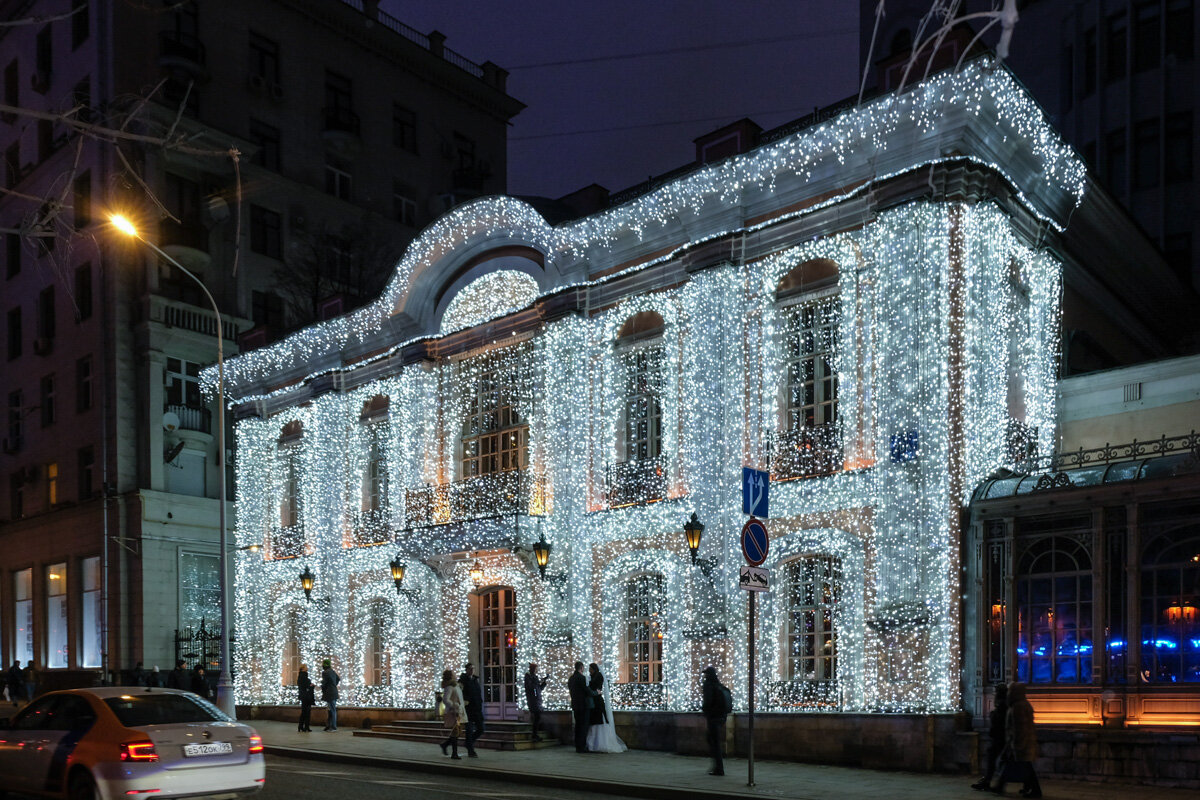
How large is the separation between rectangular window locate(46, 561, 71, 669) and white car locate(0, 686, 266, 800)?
29738 millimetres

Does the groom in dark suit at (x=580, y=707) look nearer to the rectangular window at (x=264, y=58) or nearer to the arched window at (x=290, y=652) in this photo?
the arched window at (x=290, y=652)

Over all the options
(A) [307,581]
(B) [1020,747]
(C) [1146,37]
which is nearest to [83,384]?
(A) [307,581]

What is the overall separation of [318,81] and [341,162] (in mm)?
2979

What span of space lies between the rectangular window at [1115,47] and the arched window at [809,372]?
19795 millimetres

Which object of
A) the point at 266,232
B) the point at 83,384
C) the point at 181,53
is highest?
the point at 181,53

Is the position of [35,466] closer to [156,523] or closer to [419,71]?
[156,523]

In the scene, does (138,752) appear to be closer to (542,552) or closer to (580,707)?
(580,707)

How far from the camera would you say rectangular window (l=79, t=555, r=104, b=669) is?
1476 inches

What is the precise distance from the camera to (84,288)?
38.6 m

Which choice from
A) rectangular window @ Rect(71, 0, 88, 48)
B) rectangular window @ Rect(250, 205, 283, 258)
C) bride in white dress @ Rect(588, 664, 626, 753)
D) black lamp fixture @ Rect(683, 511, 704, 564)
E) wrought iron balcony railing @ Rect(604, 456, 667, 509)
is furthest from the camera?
rectangular window @ Rect(250, 205, 283, 258)

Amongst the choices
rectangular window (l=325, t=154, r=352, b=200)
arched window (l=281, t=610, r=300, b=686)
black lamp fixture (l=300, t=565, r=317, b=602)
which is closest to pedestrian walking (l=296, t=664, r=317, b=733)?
black lamp fixture (l=300, t=565, r=317, b=602)

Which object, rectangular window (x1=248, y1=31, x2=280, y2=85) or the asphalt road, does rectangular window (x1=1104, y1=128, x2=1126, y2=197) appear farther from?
rectangular window (x1=248, y1=31, x2=280, y2=85)

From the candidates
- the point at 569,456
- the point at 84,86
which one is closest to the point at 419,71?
the point at 84,86

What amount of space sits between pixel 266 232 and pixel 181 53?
6.41m
